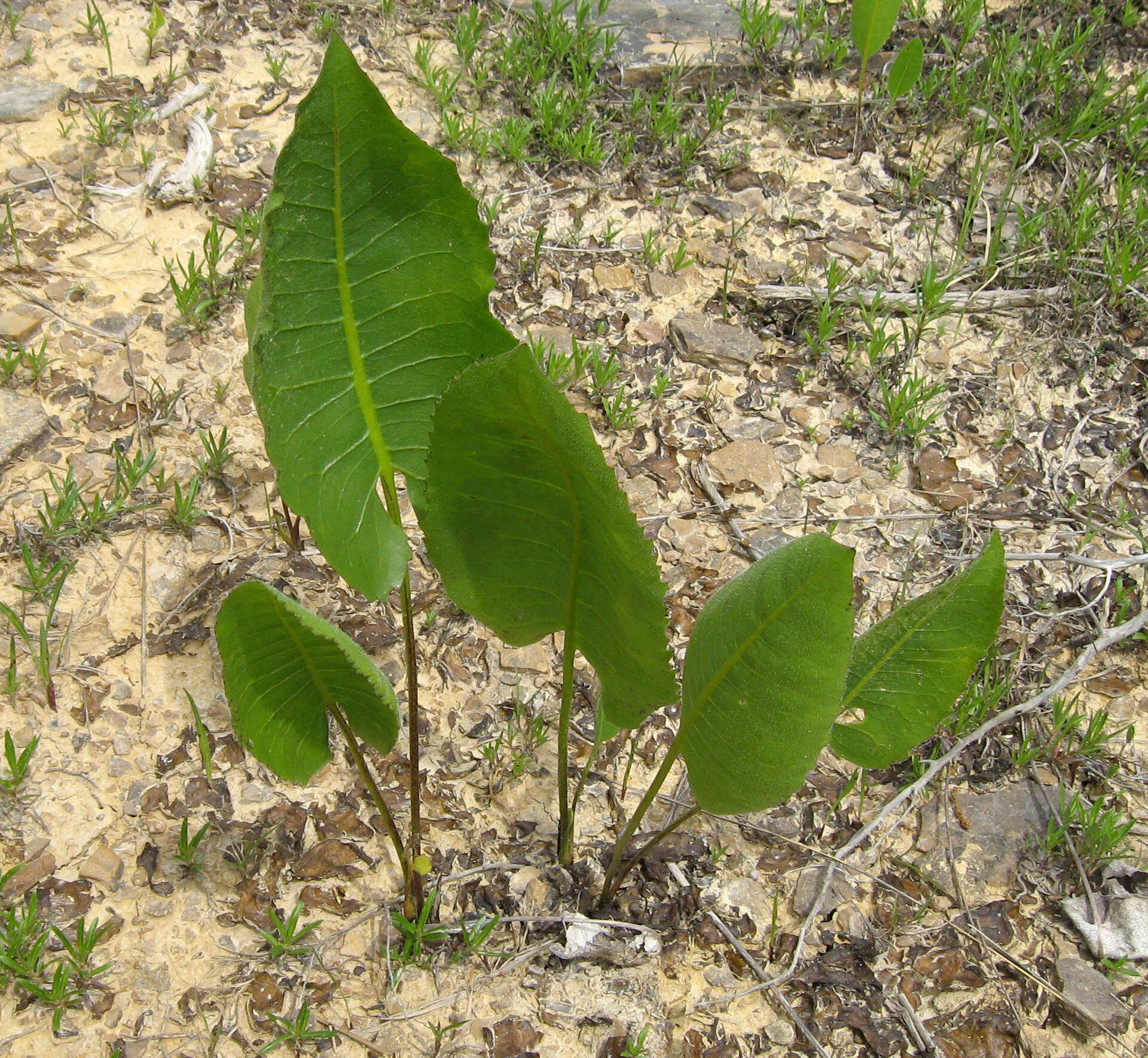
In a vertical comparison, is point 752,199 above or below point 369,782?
above

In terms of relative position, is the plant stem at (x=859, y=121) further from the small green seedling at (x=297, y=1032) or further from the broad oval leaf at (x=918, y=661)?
the small green seedling at (x=297, y=1032)

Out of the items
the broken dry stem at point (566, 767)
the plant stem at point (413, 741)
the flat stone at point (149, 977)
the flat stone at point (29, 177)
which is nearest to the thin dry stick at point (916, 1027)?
the broken dry stem at point (566, 767)

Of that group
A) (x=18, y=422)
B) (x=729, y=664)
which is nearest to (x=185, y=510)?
(x=18, y=422)

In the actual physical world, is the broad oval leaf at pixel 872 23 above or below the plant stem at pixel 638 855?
above

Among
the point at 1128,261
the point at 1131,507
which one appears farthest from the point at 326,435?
the point at 1128,261

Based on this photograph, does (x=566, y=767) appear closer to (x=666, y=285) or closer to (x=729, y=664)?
(x=729, y=664)

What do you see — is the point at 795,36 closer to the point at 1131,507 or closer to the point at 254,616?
the point at 1131,507

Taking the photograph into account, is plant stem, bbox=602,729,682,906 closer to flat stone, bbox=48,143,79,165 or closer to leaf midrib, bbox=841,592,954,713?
leaf midrib, bbox=841,592,954,713
